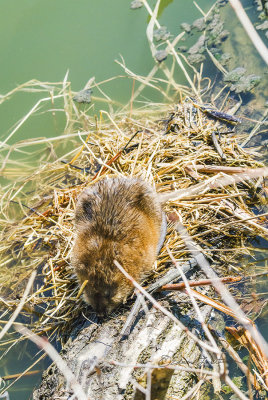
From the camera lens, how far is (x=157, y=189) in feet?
13.5

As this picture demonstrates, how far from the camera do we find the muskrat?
120 inches

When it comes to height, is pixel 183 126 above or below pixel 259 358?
above

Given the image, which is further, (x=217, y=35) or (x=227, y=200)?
(x=217, y=35)

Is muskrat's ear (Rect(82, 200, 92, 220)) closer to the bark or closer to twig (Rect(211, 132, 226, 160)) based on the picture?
the bark

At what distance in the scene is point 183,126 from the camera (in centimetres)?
A: 477

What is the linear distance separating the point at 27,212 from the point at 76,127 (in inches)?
57.5

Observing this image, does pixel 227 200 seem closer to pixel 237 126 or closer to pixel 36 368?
pixel 237 126

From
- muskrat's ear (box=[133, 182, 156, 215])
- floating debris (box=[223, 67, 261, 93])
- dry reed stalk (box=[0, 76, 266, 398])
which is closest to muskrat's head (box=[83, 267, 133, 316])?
dry reed stalk (box=[0, 76, 266, 398])

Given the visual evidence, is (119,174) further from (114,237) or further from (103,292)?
(103,292)

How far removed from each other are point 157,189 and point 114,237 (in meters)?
1.05

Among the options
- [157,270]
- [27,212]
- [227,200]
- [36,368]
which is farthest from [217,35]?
[36,368]

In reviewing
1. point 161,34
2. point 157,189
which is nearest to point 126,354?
point 157,189

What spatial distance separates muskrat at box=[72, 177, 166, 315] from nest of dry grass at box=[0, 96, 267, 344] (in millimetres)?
239

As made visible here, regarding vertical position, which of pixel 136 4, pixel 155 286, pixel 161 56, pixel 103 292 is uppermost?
pixel 136 4
